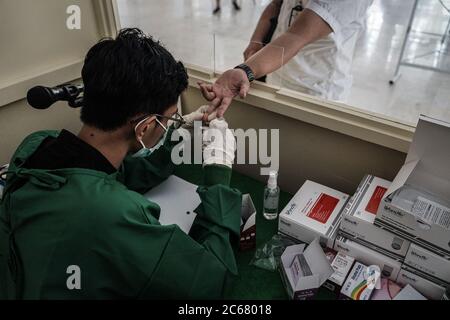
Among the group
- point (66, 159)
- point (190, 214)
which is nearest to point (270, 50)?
point (190, 214)

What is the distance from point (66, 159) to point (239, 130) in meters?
0.67

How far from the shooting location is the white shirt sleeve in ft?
3.70

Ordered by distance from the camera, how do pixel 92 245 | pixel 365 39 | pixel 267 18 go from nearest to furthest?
pixel 92 245 → pixel 267 18 → pixel 365 39

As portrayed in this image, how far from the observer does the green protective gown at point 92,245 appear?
2.28 feet

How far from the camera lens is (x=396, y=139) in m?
0.94

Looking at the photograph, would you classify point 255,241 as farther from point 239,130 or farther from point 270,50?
point 270,50

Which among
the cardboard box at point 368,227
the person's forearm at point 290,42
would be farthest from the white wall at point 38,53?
the cardboard box at point 368,227

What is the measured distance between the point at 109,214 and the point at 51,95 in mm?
470

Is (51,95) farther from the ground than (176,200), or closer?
farther from the ground

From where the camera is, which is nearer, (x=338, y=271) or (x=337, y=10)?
(x=338, y=271)

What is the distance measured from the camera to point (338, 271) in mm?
865

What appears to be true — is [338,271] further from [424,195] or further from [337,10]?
[337,10]

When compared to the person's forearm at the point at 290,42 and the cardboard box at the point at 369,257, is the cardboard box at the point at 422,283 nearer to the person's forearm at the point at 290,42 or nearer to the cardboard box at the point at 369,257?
the cardboard box at the point at 369,257

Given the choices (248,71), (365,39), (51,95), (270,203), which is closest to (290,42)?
(248,71)
